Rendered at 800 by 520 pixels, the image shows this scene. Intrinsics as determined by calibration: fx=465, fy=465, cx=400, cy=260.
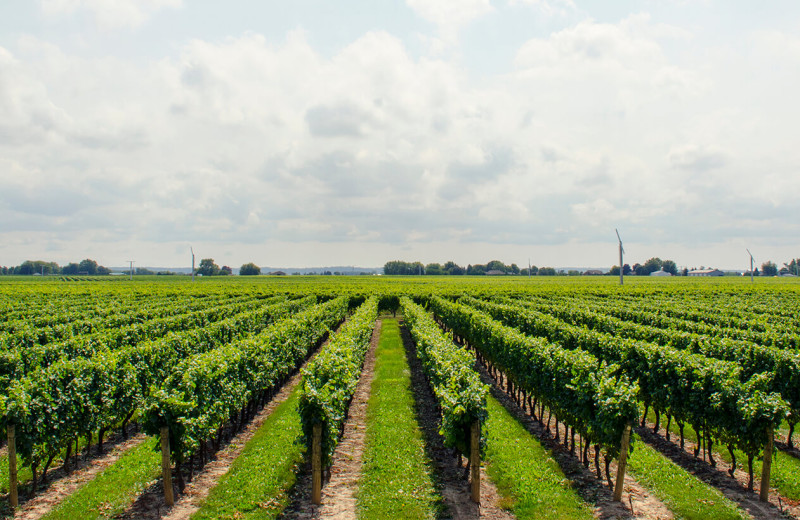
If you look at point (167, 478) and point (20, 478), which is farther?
point (20, 478)

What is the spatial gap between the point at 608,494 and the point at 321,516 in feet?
21.3

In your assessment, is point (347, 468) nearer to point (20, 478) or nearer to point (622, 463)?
point (622, 463)

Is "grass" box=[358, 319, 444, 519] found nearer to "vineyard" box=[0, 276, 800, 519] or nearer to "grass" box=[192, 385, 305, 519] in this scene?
"vineyard" box=[0, 276, 800, 519]

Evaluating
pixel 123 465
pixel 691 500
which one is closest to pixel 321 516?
pixel 123 465

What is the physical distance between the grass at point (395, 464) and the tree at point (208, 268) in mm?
187813

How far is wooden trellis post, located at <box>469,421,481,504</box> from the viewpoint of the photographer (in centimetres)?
1011

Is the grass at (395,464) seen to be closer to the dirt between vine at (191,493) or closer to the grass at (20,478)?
the dirt between vine at (191,493)

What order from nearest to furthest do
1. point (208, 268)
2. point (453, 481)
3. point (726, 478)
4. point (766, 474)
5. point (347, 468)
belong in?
point (766, 474) < point (453, 481) < point (726, 478) < point (347, 468) < point (208, 268)

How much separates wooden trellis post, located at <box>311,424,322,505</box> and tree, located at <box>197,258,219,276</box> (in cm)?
19465

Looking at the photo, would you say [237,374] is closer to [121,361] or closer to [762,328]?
[121,361]

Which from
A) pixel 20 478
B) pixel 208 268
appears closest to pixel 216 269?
pixel 208 268

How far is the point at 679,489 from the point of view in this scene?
10758 millimetres

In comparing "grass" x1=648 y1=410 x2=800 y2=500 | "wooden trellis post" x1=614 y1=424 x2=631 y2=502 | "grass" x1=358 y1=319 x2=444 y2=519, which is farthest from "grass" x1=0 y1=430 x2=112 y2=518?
"grass" x1=648 y1=410 x2=800 y2=500

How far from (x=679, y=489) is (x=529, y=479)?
3369mm
